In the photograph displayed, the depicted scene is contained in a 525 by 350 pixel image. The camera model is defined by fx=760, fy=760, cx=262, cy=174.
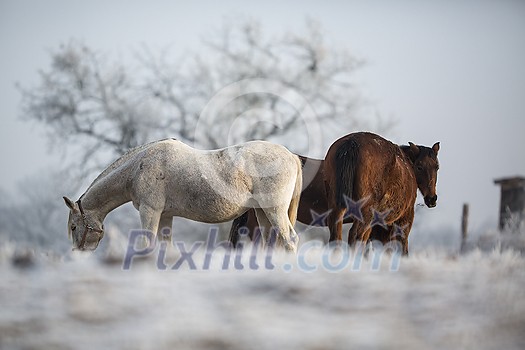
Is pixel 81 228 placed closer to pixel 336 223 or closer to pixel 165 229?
pixel 165 229

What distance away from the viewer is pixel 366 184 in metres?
7.06

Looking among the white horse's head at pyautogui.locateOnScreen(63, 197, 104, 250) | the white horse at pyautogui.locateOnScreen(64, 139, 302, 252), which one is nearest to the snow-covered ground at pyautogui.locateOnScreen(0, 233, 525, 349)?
the white horse at pyautogui.locateOnScreen(64, 139, 302, 252)

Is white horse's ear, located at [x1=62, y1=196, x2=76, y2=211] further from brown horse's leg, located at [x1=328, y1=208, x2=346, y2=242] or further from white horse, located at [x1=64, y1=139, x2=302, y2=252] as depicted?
brown horse's leg, located at [x1=328, y1=208, x2=346, y2=242]

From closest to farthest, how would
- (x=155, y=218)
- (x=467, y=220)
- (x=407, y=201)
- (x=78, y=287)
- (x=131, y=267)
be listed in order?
(x=78, y=287) < (x=131, y=267) < (x=155, y=218) < (x=407, y=201) < (x=467, y=220)

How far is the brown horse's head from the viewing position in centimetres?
822

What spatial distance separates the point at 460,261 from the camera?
5.17 m

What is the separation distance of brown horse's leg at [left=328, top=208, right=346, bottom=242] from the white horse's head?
2.20m

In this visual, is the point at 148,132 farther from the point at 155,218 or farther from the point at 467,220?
the point at 155,218

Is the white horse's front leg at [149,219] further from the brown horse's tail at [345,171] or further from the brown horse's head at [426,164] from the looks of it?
the brown horse's head at [426,164]

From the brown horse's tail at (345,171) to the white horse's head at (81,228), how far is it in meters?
2.30

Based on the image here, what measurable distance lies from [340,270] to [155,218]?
2630 millimetres

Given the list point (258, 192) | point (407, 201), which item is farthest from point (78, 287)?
point (407, 201)

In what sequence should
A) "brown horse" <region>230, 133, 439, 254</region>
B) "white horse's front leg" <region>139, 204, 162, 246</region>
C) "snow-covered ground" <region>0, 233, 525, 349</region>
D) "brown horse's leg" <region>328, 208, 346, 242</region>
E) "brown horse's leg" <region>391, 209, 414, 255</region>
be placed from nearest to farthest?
"snow-covered ground" <region>0, 233, 525, 349</region>
"white horse's front leg" <region>139, 204, 162, 246</region>
"brown horse's leg" <region>328, 208, 346, 242</region>
"brown horse" <region>230, 133, 439, 254</region>
"brown horse's leg" <region>391, 209, 414, 255</region>

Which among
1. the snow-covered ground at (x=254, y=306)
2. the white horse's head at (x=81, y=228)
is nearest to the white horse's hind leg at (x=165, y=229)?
the white horse's head at (x=81, y=228)
